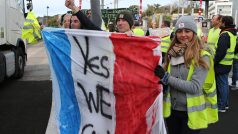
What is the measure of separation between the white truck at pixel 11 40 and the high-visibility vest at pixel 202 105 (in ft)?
22.6

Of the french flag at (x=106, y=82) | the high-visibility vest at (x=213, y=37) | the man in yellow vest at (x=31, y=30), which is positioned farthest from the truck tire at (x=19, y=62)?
the french flag at (x=106, y=82)

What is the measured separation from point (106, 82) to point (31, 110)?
464cm

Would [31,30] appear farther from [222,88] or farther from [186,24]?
[186,24]

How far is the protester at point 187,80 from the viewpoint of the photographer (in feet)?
11.5

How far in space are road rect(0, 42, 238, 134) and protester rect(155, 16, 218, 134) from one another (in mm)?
2629

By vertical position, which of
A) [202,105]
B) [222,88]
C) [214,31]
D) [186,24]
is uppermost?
[186,24]

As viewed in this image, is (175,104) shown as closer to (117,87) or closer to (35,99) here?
(117,87)

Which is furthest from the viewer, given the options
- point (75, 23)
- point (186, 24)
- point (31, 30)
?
point (31, 30)

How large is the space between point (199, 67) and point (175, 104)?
1.41ft

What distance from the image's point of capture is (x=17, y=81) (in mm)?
11719

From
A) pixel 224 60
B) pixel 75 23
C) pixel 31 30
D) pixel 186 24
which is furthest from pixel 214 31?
pixel 186 24

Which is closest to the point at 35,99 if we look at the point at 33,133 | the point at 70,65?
the point at 33,133

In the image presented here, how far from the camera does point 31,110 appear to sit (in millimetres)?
7648

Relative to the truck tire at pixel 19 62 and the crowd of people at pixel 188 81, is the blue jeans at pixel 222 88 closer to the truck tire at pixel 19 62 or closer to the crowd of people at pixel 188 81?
the crowd of people at pixel 188 81
